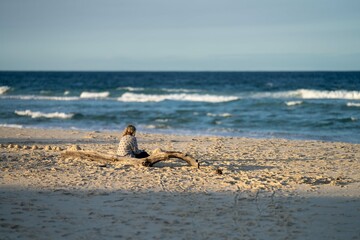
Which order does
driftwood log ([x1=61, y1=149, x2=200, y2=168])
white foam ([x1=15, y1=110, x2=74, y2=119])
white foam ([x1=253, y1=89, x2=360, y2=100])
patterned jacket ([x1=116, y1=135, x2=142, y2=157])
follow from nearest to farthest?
driftwood log ([x1=61, y1=149, x2=200, y2=168]), patterned jacket ([x1=116, y1=135, x2=142, y2=157]), white foam ([x1=15, y1=110, x2=74, y2=119]), white foam ([x1=253, y1=89, x2=360, y2=100])

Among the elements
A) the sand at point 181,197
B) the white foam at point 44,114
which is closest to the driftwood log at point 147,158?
the sand at point 181,197

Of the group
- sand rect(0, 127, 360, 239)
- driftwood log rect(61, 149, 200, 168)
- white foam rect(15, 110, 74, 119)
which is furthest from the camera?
white foam rect(15, 110, 74, 119)

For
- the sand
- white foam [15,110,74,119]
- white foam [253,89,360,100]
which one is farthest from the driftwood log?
white foam [253,89,360,100]

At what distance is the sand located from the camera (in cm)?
552

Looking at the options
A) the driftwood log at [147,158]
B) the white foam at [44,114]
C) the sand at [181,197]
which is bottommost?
the sand at [181,197]

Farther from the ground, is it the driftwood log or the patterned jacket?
the patterned jacket

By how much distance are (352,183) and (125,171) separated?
13.0 ft

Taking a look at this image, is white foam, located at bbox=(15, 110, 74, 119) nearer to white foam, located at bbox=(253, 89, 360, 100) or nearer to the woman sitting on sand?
the woman sitting on sand

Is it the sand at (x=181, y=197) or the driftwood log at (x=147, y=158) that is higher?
the driftwood log at (x=147, y=158)

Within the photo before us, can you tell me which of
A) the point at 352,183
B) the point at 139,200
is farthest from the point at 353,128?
the point at 139,200

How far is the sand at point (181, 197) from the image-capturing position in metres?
5.52

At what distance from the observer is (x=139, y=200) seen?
6.69 m

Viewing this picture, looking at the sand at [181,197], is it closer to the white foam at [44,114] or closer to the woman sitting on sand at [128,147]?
the woman sitting on sand at [128,147]

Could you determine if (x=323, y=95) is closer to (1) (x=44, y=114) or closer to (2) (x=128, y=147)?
(1) (x=44, y=114)
